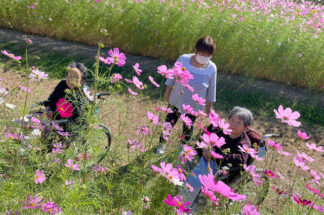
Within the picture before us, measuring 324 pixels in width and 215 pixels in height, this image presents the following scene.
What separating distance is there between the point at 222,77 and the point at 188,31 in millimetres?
1099

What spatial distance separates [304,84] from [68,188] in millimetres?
5469

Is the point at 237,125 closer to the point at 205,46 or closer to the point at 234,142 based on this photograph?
the point at 234,142

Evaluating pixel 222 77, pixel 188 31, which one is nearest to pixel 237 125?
pixel 222 77

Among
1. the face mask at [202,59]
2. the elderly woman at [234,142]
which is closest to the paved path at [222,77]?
the face mask at [202,59]

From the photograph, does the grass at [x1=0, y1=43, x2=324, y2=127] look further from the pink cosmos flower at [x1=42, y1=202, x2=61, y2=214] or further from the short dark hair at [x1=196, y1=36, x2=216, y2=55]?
the pink cosmos flower at [x1=42, y1=202, x2=61, y2=214]

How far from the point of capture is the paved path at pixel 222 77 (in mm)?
5293

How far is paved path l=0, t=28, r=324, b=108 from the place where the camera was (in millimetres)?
5293

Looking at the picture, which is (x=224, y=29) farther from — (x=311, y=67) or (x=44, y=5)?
(x=44, y=5)

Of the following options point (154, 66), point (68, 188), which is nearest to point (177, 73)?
point (68, 188)

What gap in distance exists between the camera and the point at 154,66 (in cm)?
547

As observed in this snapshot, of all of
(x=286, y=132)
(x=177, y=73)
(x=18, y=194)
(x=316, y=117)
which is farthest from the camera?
(x=316, y=117)

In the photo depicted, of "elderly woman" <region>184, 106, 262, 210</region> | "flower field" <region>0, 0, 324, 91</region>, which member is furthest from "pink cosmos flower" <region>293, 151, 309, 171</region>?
"flower field" <region>0, 0, 324, 91</region>

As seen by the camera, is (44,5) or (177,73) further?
(44,5)

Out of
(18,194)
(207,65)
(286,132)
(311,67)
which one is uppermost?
(207,65)
